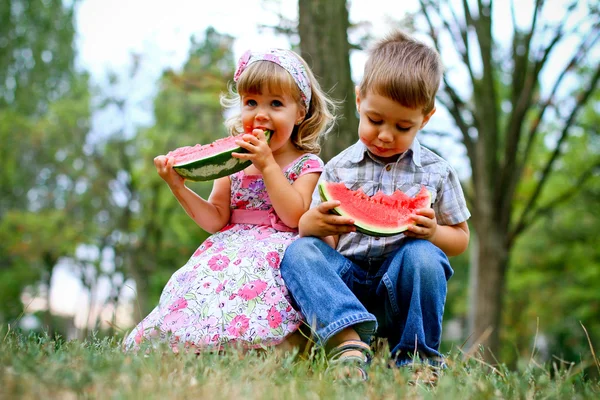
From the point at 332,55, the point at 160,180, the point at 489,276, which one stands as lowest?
the point at 160,180

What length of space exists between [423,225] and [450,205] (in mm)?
366

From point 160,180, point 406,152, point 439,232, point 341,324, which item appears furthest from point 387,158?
point 160,180

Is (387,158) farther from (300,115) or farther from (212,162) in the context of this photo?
(212,162)

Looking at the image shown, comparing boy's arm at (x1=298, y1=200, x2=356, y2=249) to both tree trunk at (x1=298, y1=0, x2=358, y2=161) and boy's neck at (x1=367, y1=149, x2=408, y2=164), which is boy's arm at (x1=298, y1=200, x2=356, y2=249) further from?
tree trunk at (x1=298, y1=0, x2=358, y2=161)

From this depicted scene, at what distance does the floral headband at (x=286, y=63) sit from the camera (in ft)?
11.9

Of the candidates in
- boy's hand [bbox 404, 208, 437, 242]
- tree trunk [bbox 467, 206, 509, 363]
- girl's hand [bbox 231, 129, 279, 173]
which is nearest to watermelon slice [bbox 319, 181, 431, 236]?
boy's hand [bbox 404, 208, 437, 242]

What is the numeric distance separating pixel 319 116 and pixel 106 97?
18280 mm

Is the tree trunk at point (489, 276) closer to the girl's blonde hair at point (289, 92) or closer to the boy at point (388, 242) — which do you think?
the girl's blonde hair at point (289, 92)

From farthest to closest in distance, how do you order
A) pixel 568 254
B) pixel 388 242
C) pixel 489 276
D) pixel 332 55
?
pixel 568 254, pixel 489 276, pixel 332 55, pixel 388 242

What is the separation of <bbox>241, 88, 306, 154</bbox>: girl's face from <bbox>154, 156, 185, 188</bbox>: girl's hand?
48 centimetres

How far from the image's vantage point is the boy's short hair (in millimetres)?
3117

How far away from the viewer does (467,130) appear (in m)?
8.60

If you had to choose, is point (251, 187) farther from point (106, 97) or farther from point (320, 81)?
point (106, 97)

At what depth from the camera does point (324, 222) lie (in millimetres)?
3094
